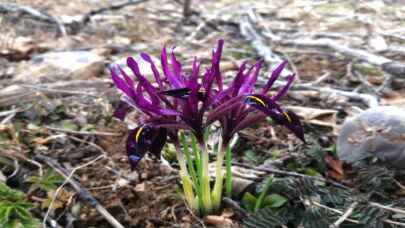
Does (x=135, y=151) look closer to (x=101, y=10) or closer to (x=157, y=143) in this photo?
(x=157, y=143)

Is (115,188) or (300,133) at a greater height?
(300,133)

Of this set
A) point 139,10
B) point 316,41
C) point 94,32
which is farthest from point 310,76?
point 139,10

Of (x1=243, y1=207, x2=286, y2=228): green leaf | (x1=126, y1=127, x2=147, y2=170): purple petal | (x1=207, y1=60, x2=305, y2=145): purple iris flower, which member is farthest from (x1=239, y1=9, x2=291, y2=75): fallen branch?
(x1=126, y1=127, x2=147, y2=170): purple petal

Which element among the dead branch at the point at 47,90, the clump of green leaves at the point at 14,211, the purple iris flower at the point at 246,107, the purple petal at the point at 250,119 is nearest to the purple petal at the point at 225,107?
the purple iris flower at the point at 246,107

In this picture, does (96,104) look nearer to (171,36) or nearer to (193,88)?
(193,88)

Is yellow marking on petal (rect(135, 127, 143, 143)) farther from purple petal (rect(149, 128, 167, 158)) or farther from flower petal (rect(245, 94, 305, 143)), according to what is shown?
flower petal (rect(245, 94, 305, 143))

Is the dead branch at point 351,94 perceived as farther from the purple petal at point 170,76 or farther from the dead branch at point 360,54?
the purple petal at point 170,76
